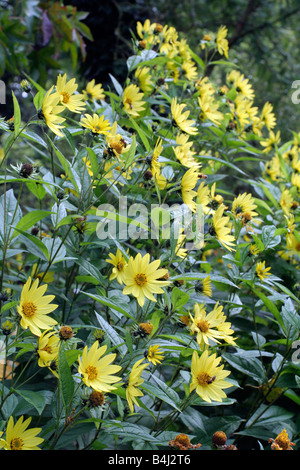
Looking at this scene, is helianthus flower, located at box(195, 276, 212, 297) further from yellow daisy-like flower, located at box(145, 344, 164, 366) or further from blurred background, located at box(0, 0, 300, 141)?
blurred background, located at box(0, 0, 300, 141)

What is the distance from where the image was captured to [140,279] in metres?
0.86

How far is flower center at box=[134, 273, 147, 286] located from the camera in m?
0.86

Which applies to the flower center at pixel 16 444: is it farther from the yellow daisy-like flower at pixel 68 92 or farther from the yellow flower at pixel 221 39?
the yellow flower at pixel 221 39

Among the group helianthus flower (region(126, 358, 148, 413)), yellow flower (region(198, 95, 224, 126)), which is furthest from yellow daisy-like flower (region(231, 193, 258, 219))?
helianthus flower (region(126, 358, 148, 413))

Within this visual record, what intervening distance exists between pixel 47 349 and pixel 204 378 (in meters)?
0.29

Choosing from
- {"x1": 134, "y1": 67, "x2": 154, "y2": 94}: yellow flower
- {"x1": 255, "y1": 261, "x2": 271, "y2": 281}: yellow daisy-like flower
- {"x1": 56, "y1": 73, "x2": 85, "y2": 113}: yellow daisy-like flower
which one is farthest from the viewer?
{"x1": 134, "y1": 67, "x2": 154, "y2": 94}: yellow flower

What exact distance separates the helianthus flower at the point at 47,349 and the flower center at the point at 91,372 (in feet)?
0.35

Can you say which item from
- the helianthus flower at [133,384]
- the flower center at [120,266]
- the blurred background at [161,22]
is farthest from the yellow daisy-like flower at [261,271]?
the blurred background at [161,22]

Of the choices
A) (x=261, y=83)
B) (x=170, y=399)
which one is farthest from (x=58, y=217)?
(x=261, y=83)

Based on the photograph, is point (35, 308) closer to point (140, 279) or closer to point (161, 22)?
point (140, 279)

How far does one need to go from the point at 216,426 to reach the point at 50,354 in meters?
0.49

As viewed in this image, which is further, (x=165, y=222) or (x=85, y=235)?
(x=85, y=235)

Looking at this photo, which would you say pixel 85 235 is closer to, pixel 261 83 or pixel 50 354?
pixel 50 354
